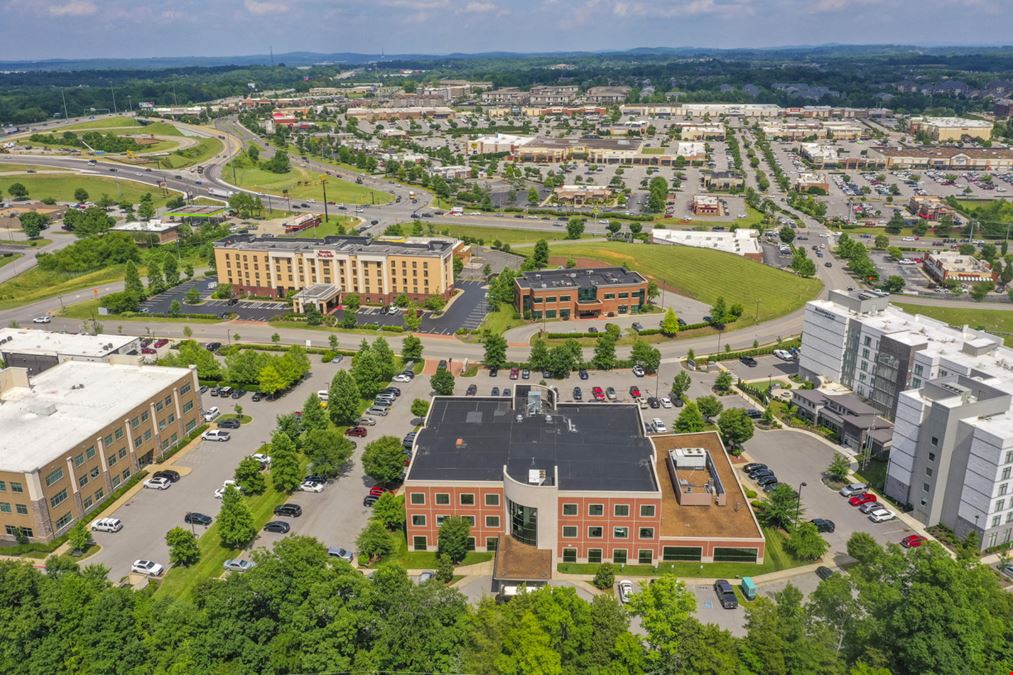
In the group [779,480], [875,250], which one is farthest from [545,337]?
[875,250]

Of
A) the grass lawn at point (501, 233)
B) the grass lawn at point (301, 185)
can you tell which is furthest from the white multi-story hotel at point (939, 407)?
the grass lawn at point (301, 185)

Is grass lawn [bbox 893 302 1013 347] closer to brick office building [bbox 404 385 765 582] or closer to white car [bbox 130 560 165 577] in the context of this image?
brick office building [bbox 404 385 765 582]

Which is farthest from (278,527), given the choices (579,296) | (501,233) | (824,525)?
(501,233)

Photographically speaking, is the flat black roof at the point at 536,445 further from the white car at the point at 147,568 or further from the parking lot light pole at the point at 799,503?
the white car at the point at 147,568

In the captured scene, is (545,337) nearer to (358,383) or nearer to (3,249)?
(358,383)

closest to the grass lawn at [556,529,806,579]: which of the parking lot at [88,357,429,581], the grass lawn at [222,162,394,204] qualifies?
the parking lot at [88,357,429,581]

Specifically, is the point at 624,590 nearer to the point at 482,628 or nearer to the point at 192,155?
the point at 482,628
